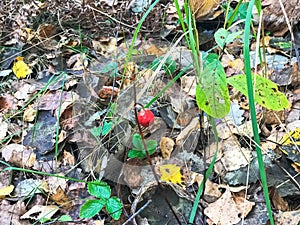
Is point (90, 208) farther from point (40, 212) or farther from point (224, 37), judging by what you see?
point (224, 37)

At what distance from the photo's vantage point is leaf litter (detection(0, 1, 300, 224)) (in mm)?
1264

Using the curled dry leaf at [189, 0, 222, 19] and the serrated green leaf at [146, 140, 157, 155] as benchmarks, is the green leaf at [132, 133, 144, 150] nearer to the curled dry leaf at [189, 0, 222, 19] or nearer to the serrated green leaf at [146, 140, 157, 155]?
the serrated green leaf at [146, 140, 157, 155]

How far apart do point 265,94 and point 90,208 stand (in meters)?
0.57

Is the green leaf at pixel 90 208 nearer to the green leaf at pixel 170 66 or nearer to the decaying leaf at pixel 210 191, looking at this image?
the decaying leaf at pixel 210 191

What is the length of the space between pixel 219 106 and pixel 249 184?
1.62 ft

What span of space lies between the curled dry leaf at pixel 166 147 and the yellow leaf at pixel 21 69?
837mm

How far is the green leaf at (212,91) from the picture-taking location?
0.93 meters

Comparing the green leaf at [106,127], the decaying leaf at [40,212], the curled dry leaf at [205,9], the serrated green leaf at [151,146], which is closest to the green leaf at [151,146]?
the serrated green leaf at [151,146]

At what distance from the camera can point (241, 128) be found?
1519 mm

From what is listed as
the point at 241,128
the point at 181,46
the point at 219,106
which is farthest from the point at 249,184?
the point at 181,46

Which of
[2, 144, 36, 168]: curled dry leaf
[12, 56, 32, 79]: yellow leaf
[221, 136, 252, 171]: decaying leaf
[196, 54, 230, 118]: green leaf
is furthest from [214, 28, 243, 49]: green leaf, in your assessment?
[12, 56, 32, 79]: yellow leaf

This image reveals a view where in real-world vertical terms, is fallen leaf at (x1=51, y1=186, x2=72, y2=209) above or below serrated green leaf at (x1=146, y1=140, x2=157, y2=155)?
below

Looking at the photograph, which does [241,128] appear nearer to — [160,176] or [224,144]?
[224,144]

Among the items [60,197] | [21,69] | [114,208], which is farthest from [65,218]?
[21,69]
